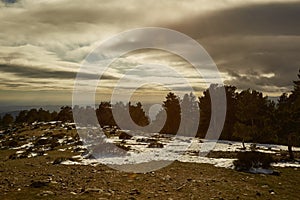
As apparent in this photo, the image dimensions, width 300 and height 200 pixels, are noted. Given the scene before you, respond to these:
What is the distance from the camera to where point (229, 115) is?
62.2 m

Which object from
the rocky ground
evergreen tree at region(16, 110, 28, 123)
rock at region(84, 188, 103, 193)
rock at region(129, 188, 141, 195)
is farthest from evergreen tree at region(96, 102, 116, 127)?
rock at region(84, 188, 103, 193)

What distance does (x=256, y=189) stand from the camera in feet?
51.7

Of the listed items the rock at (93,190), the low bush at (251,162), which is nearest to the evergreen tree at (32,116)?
A: the low bush at (251,162)

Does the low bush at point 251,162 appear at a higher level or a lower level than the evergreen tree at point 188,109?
lower

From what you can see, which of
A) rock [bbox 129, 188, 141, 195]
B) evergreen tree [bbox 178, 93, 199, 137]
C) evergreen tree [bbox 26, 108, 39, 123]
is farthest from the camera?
evergreen tree [bbox 26, 108, 39, 123]

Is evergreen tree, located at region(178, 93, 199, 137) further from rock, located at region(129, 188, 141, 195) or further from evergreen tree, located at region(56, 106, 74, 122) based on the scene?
rock, located at region(129, 188, 141, 195)

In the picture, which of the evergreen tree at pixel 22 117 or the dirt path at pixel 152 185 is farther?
the evergreen tree at pixel 22 117

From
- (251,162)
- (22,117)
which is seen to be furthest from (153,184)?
(22,117)

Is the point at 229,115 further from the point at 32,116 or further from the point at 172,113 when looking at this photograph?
the point at 32,116

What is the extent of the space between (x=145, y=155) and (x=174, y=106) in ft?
153

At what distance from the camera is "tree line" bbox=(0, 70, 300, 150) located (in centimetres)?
2997

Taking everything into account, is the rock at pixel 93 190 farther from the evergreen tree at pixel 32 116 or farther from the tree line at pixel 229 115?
the evergreen tree at pixel 32 116

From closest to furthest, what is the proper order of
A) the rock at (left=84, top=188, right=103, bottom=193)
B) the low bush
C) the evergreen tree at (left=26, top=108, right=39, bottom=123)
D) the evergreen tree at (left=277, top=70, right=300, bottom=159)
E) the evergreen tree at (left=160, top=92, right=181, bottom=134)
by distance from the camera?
the rock at (left=84, top=188, right=103, bottom=193) < the low bush < the evergreen tree at (left=277, top=70, right=300, bottom=159) < the evergreen tree at (left=160, top=92, right=181, bottom=134) < the evergreen tree at (left=26, top=108, right=39, bottom=123)

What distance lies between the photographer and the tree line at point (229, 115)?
98.3ft
